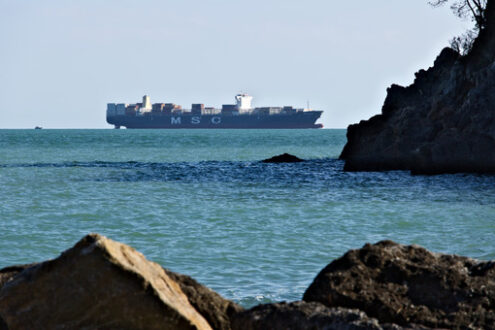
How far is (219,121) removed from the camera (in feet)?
531

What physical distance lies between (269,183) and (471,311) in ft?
72.3

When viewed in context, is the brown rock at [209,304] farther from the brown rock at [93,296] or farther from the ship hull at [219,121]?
the ship hull at [219,121]

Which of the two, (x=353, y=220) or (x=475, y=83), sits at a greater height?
(x=475, y=83)

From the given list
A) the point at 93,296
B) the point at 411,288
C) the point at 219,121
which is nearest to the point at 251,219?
the point at 411,288

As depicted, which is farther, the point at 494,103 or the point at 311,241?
the point at 494,103

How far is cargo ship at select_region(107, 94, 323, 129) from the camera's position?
156m

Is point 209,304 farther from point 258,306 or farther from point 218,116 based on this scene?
point 218,116

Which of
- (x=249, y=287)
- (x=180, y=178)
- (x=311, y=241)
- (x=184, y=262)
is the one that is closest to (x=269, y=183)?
(x=180, y=178)

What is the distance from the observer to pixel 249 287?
8.82m

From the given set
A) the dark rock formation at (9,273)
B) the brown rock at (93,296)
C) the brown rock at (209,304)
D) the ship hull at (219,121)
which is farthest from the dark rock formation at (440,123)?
the ship hull at (219,121)

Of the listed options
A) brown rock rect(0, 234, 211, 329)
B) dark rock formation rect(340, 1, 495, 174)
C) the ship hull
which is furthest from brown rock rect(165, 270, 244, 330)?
the ship hull

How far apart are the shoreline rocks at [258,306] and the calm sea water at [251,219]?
314cm

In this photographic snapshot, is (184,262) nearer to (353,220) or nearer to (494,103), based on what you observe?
(353,220)

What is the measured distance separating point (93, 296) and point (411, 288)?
6.98 ft
